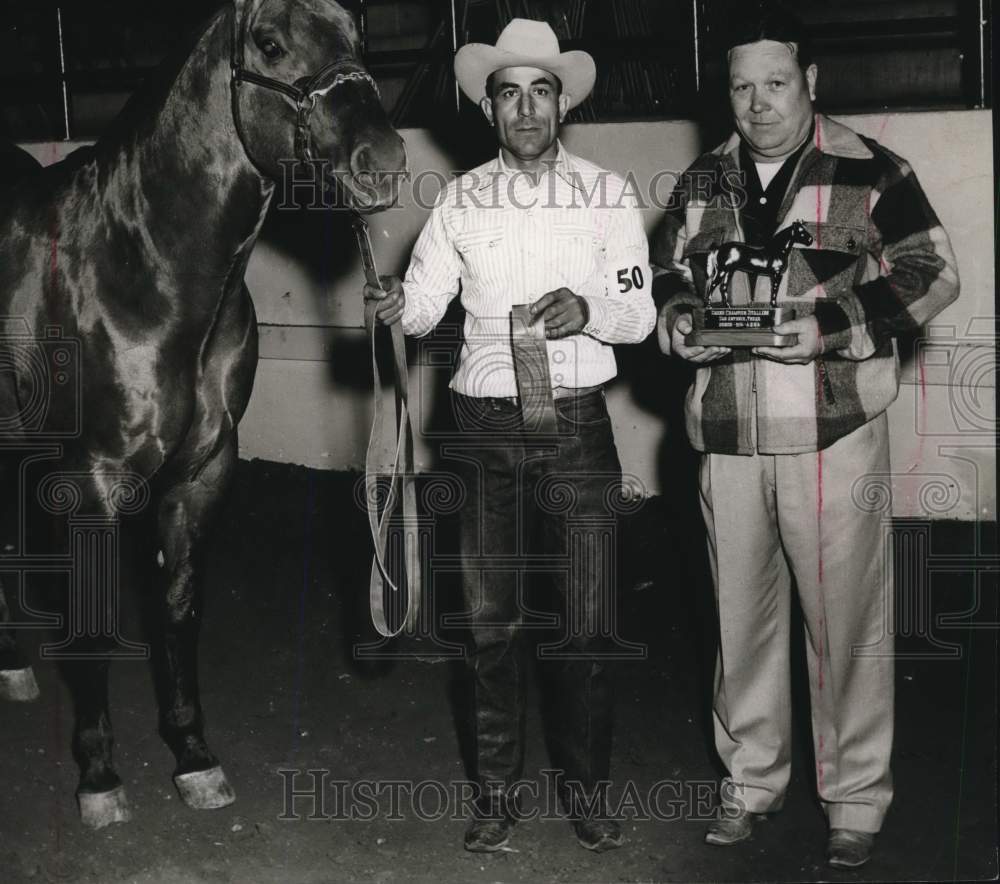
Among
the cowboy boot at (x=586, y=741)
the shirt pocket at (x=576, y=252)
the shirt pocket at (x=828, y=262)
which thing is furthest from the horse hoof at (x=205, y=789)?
the shirt pocket at (x=828, y=262)

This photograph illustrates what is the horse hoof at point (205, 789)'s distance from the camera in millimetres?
3475

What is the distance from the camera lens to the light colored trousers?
9.54 ft

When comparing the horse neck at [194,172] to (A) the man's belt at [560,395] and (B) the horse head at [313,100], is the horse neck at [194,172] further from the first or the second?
(A) the man's belt at [560,395]

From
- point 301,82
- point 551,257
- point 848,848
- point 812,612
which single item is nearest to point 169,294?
point 301,82

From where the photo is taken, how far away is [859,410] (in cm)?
286

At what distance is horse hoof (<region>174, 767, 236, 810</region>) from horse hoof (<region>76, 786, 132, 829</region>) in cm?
17

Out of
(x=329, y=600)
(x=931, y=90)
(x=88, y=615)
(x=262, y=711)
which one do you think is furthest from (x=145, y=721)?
(x=931, y=90)

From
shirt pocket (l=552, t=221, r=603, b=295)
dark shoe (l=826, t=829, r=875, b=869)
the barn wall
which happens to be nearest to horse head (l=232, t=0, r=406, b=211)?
shirt pocket (l=552, t=221, r=603, b=295)

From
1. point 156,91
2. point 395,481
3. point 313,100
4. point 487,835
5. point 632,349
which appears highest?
point 156,91

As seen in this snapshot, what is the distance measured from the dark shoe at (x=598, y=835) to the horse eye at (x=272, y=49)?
6.91 feet

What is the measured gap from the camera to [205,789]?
3486mm

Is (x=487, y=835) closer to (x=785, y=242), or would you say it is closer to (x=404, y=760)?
(x=404, y=760)

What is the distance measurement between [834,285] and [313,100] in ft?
4.40

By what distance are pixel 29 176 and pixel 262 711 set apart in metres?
1.94
